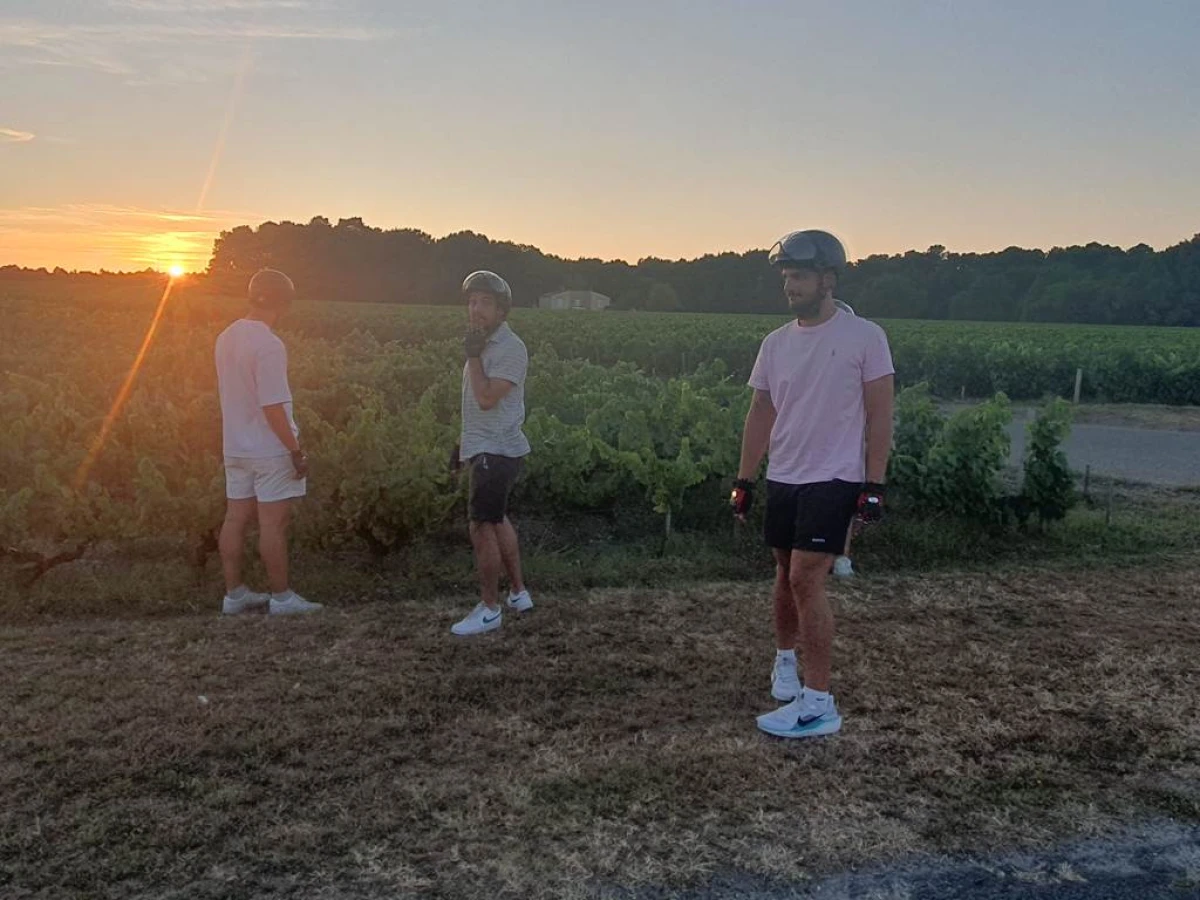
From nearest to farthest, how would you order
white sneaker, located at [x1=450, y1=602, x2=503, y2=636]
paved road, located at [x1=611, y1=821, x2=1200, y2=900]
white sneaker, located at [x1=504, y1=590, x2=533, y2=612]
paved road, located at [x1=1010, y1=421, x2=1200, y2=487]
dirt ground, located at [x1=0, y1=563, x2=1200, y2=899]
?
paved road, located at [x1=611, y1=821, x2=1200, y2=900]
dirt ground, located at [x1=0, y1=563, x2=1200, y2=899]
white sneaker, located at [x1=450, y1=602, x2=503, y2=636]
white sneaker, located at [x1=504, y1=590, x2=533, y2=612]
paved road, located at [x1=1010, y1=421, x2=1200, y2=487]

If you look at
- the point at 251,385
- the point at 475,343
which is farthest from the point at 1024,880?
the point at 251,385

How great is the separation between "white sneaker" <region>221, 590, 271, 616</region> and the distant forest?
52.8 metres

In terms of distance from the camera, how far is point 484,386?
4.71 meters

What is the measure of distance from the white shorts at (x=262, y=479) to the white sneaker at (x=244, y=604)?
0.56m

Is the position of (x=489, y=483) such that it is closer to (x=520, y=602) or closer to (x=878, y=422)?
(x=520, y=602)

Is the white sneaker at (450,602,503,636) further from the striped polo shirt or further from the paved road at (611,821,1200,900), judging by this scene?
the paved road at (611,821,1200,900)

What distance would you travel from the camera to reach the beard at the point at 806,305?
12.1 feet

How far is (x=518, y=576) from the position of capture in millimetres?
5191

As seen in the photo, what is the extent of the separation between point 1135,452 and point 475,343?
1166 cm

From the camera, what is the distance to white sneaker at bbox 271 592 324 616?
17.0 feet

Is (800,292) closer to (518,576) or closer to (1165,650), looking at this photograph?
(518,576)

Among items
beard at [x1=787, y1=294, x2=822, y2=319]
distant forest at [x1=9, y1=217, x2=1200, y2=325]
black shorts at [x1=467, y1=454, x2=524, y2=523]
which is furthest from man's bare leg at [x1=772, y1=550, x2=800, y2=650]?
distant forest at [x1=9, y1=217, x2=1200, y2=325]

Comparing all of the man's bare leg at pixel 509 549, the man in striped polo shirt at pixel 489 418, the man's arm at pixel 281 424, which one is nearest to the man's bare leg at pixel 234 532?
the man's arm at pixel 281 424

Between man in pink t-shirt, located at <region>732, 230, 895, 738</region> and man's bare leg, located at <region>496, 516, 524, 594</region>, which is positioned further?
man's bare leg, located at <region>496, 516, 524, 594</region>
